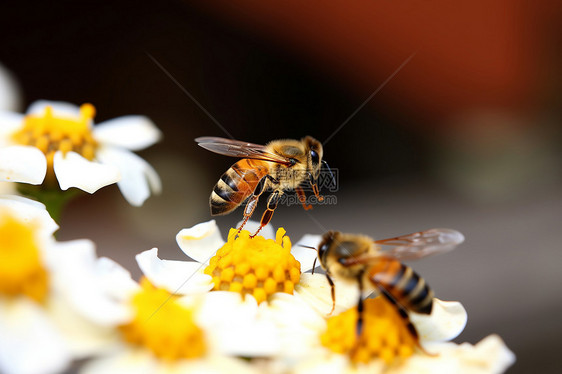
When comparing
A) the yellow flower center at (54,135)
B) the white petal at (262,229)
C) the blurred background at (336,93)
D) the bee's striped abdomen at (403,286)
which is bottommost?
the bee's striped abdomen at (403,286)

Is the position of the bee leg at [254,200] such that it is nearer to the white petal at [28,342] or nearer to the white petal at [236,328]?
the white petal at [236,328]

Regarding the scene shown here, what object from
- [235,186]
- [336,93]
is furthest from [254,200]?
[336,93]

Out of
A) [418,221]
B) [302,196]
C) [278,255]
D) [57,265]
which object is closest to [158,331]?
[57,265]

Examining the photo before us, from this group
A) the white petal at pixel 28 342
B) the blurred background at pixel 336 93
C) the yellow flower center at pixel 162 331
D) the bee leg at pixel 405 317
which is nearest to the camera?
the white petal at pixel 28 342

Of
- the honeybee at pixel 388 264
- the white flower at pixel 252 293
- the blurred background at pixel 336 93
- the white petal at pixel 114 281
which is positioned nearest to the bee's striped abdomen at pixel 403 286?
the honeybee at pixel 388 264

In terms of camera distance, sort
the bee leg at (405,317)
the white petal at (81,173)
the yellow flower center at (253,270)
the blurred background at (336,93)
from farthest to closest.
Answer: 1. the blurred background at (336,93)
2. the white petal at (81,173)
3. the yellow flower center at (253,270)
4. the bee leg at (405,317)

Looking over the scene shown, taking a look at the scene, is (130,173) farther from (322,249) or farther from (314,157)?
(322,249)
